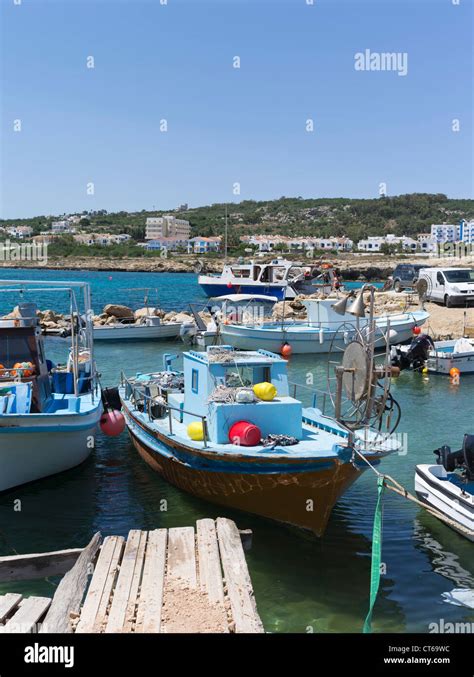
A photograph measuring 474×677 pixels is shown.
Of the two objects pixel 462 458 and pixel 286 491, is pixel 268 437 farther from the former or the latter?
pixel 462 458

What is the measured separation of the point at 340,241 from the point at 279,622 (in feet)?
513

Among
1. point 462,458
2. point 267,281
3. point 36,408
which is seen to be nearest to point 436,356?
point 462,458

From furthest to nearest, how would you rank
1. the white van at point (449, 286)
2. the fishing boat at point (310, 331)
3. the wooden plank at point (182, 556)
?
the white van at point (449, 286)
the fishing boat at point (310, 331)
the wooden plank at point (182, 556)

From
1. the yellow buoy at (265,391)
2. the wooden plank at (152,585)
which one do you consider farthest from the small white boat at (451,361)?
the wooden plank at (152,585)

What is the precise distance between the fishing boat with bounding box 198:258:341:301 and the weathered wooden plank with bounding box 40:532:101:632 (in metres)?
40.6

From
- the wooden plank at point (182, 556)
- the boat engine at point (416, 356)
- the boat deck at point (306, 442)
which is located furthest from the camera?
the boat engine at point (416, 356)

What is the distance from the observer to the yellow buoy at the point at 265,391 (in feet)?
42.5

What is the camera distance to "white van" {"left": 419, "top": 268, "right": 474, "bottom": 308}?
1558 inches

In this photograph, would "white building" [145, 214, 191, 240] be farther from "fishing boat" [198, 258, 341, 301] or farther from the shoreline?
"fishing boat" [198, 258, 341, 301]

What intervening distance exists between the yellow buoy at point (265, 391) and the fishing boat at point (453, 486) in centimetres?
305

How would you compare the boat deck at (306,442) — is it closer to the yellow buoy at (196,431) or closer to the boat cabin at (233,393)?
the yellow buoy at (196,431)
